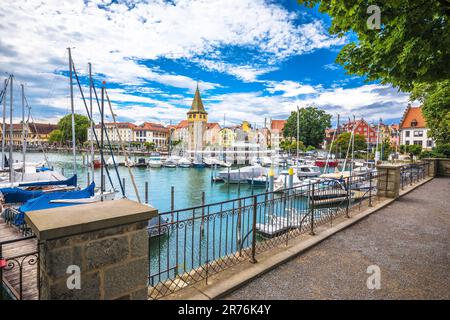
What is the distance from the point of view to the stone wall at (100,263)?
242 cm

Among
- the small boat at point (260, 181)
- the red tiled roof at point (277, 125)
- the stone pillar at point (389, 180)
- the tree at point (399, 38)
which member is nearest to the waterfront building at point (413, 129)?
the red tiled roof at point (277, 125)

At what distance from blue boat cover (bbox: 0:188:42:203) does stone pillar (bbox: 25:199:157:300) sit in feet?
55.8

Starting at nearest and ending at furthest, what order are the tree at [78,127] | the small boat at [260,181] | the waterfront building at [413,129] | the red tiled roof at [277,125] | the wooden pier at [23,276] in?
the wooden pier at [23,276]
the small boat at [260,181]
the waterfront building at [413,129]
the tree at [78,127]
the red tiled roof at [277,125]

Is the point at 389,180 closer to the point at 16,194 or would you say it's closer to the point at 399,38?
the point at 399,38

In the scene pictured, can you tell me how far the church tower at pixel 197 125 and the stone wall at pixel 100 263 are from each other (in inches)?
2970

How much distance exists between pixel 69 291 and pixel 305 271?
370 cm

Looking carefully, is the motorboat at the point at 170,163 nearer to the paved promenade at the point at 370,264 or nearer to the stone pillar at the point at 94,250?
the paved promenade at the point at 370,264

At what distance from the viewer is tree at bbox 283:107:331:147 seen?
3302 inches

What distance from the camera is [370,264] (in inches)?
194

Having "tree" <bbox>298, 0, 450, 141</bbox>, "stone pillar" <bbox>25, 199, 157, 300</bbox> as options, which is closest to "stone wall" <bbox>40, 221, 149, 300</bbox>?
"stone pillar" <bbox>25, 199, 157, 300</bbox>

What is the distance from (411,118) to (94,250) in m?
86.0

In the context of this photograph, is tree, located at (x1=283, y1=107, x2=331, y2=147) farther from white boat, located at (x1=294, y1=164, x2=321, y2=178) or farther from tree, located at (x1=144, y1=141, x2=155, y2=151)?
tree, located at (x1=144, y1=141, x2=155, y2=151)

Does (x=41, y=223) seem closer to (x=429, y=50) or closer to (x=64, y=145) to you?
(x=429, y=50)
